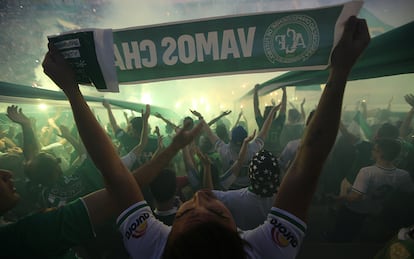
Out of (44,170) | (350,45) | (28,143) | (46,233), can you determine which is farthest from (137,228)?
(28,143)

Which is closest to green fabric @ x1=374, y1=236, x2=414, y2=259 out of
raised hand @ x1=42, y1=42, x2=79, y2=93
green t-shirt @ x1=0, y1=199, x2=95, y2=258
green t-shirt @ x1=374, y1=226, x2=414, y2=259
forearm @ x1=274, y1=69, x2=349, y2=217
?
green t-shirt @ x1=374, y1=226, x2=414, y2=259


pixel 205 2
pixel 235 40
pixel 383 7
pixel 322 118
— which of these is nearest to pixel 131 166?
pixel 235 40

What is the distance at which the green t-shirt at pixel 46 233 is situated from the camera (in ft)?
2.80

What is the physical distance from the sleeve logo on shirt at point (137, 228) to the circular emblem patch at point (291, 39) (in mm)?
1322

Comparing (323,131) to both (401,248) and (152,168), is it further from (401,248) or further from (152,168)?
(401,248)

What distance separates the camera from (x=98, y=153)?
812 millimetres

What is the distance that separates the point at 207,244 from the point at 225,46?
1.36 m

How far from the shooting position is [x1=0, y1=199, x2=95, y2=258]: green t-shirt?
854 millimetres

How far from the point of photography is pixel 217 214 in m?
0.67

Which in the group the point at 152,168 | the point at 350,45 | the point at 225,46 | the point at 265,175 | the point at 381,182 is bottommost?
the point at 381,182

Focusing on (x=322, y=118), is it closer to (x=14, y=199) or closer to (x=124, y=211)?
(x=124, y=211)

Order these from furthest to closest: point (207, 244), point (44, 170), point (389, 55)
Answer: point (389, 55), point (44, 170), point (207, 244)

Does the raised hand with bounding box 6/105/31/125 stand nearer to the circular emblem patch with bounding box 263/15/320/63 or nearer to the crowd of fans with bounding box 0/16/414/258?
the crowd of fans with bounding box 0/16/414/258

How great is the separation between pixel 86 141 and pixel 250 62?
3.94 ft
